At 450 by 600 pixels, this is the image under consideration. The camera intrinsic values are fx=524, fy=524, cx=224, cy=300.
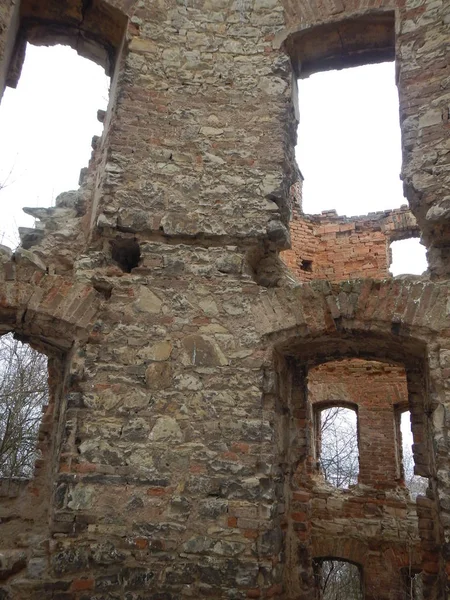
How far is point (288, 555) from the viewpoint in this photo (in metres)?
4.57

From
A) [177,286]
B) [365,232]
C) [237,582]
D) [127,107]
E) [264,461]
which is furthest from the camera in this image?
[365,232]

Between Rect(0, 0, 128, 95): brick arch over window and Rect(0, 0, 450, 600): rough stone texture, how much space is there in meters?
0.03

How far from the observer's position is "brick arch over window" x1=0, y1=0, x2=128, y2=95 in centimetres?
559

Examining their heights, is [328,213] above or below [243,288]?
above

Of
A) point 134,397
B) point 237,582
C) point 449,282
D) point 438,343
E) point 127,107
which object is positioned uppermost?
point 127,107

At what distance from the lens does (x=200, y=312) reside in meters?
4.45

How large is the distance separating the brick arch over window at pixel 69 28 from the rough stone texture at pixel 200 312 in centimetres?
3

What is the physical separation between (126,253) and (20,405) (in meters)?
A: 7.45

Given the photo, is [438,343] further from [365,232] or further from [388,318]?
[365,232]

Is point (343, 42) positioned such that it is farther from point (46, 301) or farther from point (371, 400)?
point (371, 400)

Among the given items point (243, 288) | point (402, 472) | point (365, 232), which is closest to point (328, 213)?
point (365, 232)

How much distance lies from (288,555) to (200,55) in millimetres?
4849

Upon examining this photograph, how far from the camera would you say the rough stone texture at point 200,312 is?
386 cm

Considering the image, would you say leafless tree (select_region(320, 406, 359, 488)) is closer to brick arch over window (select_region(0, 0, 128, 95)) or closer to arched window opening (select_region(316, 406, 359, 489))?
arched window opening (select_region(316, 406, 359, 489))
